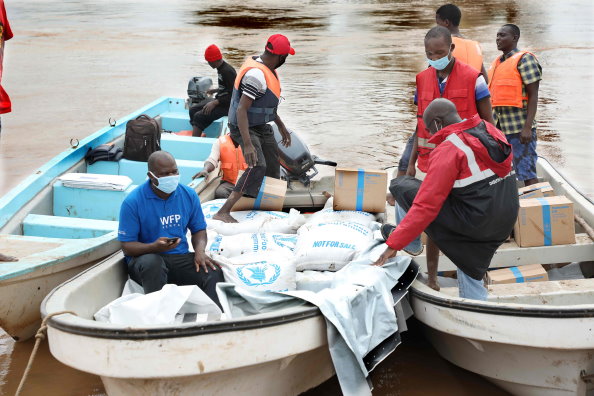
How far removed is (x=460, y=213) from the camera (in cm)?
442

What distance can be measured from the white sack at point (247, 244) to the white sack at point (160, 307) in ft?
2.48

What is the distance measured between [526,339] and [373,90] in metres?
11.7

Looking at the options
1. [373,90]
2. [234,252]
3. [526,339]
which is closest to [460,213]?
[526,339]

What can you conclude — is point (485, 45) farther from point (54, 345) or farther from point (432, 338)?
point (54, 345)

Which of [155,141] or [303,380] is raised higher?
[155,141]

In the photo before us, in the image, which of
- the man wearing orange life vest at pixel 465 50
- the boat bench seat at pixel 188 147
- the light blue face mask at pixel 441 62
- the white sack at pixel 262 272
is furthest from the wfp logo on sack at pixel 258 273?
the boat bench seat at pixel 188 147

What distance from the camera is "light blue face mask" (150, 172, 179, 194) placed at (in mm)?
4828

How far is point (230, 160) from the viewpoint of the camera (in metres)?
6.99

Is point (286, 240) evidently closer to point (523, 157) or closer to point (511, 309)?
point (511, 309)

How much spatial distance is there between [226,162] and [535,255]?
289 centimetres

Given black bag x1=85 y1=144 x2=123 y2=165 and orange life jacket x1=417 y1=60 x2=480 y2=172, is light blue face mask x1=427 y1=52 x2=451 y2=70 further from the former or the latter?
black bag x1=85 y1=144 x2=123 y2=165

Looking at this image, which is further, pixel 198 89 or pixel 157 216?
pixel 198 89

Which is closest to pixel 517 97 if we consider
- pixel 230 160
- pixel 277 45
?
pixel 277 45

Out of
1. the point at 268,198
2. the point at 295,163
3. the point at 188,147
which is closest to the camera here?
the point at 268,198
